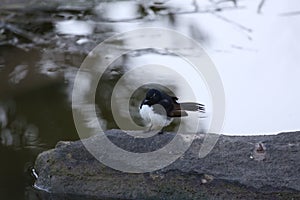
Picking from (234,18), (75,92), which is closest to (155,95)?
(75,92)

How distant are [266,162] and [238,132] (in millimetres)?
1293

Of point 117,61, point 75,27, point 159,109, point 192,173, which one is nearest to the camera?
point 192,173

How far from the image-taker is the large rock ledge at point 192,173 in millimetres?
4629

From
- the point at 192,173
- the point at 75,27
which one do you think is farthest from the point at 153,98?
the point at 75,27

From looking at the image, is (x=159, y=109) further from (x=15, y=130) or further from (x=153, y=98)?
(x=15, y=130)

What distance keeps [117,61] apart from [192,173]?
3.29m

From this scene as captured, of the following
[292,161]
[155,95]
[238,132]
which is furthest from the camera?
[238,132]

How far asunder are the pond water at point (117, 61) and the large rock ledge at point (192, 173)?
0.34 metres

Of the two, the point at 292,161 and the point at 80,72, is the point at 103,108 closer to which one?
the point at 80,72

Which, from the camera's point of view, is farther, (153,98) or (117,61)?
(117,61)

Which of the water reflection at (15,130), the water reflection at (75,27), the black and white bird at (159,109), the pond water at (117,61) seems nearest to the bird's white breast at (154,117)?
the black and white bird at (159,109)

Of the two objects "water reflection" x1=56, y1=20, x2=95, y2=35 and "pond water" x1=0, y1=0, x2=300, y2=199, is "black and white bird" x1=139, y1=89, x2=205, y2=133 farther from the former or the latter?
"water reflection" x1=56, y1=20, x2=95, y2=35

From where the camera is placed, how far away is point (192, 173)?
4.75 meters

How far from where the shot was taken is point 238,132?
5.99 metres
